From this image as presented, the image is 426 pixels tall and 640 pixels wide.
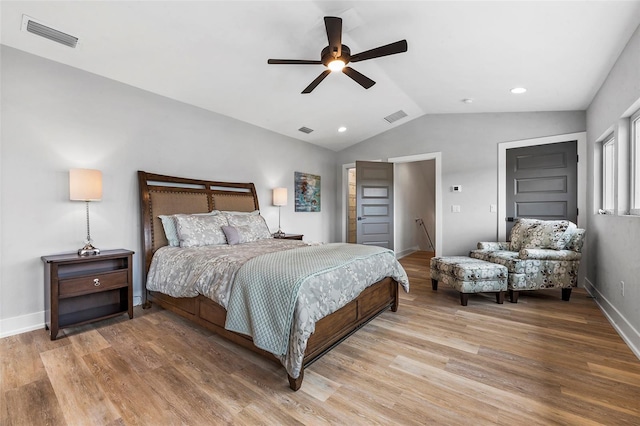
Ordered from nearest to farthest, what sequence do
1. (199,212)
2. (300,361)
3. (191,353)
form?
1. (300,361)
2. (191,353)
3. (199,212)

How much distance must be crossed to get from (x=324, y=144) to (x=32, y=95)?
14.6ft

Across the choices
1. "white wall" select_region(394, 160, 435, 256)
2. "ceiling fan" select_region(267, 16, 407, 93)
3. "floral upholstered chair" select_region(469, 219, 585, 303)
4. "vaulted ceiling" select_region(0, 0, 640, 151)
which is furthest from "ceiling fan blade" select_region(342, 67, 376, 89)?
"white wall" select_region(394, 160, 435, 256)

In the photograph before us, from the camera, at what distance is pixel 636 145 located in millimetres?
2525

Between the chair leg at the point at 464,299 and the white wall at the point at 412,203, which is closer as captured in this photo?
the chair leg at the point at 464,299

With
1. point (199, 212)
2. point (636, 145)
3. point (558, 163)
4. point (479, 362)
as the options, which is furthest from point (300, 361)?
point (558, 163)

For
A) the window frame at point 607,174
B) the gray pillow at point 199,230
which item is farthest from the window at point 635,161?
the gray pillow at point 199,230

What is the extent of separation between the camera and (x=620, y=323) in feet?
8.32

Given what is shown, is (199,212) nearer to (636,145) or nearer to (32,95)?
(32,95)

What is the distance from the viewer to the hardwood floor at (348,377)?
1568 mm

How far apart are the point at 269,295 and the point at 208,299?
2.82 feet

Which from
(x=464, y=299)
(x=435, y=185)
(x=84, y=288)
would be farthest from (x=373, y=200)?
(x=84, y=288)

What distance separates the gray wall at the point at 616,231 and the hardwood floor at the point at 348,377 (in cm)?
28

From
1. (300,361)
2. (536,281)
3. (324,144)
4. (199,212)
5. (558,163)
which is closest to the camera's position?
(300,361)

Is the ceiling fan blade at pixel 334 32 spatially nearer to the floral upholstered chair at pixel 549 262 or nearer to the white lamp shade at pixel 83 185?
the white lamp shade at pixel 83 185
